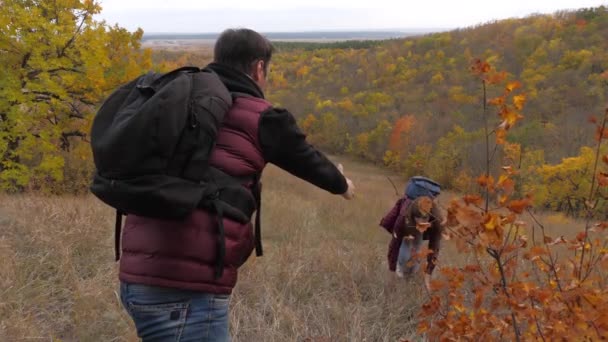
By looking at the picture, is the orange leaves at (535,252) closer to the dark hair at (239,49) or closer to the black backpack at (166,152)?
the black backpack at (166,152)

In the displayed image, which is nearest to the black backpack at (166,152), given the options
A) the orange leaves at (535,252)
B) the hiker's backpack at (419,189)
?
the orange leaves at (535,252)

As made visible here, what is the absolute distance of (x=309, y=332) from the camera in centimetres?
376

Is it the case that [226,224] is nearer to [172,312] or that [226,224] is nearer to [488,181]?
[172,312]

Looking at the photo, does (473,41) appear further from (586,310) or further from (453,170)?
(586,310)

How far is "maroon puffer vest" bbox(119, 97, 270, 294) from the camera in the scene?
1.79 meters

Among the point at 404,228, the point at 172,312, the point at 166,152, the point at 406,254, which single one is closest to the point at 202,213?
the point at 166,152

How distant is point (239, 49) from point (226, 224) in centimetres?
70

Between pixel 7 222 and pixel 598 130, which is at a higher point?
pixel 598 130

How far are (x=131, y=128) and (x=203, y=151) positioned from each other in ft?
0.79

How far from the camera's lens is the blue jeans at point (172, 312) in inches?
72.7

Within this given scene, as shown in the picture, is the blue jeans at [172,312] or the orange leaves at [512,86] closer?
the blue jeans at [172,312]

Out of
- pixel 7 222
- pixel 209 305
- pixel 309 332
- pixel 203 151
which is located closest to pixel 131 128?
pixel 203 151

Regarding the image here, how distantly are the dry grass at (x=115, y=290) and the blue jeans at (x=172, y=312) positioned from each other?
1.58m

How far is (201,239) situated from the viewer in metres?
1.79
